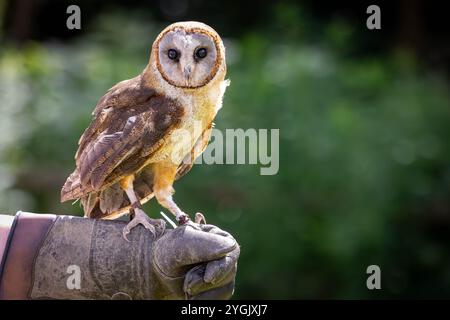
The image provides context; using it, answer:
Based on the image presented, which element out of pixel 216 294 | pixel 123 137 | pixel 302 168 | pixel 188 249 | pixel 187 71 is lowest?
pixel 216 294

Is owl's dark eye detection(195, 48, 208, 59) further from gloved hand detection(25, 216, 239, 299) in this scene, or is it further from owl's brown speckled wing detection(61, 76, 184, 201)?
gloved hand detection(25, 216, 239, 299)

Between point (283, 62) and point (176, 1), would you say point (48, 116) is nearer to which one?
point (283, 62)

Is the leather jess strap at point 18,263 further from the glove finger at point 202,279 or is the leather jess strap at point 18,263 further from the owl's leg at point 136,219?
the glove finger at point 202,279

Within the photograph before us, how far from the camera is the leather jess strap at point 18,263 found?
230 cm

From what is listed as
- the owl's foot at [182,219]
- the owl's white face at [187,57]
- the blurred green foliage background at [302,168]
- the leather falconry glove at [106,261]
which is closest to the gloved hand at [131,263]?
the leather falconry glove at [106,261]

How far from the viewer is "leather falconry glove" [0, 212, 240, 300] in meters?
2.24

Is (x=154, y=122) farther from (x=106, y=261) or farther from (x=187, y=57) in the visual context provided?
(x=106, y=261)

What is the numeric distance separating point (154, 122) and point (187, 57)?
0.66 ft

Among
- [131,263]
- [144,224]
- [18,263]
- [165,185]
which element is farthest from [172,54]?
[18,263]

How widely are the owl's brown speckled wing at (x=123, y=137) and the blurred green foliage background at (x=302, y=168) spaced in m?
2.13

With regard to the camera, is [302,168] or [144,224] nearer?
[144,224]

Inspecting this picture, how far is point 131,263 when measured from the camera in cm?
231

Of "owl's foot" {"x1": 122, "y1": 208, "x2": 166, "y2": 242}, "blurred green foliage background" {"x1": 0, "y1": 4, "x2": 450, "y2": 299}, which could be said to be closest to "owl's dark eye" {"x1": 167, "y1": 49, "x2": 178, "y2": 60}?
"owl's foot" {"x1": 122, "y1": 208, "x2": 166, "y2": 242}

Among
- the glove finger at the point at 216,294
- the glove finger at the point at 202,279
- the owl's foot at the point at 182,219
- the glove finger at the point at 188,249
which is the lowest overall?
the glove finger at the point at 216,294
